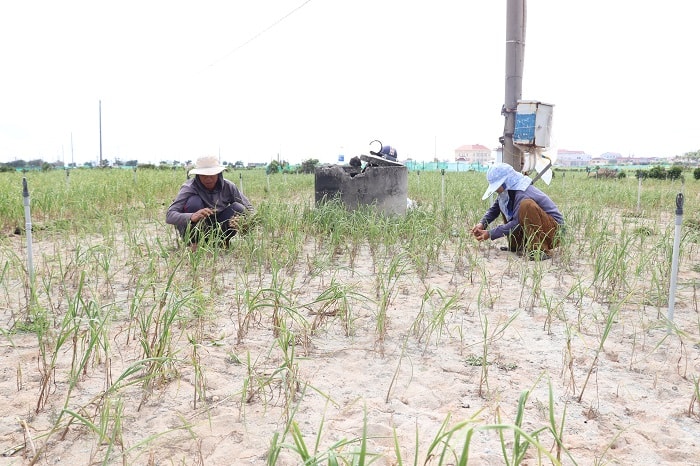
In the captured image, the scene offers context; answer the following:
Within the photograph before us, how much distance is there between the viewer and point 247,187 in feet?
34.1

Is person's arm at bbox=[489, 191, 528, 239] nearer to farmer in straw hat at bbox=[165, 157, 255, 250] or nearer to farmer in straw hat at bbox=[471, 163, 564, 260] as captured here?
farmer in straw hat at bbox=[471, 163, 564, 260]

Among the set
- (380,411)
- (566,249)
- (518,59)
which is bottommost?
(380,411)

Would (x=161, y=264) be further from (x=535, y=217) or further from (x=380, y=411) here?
(x=535, y=217)

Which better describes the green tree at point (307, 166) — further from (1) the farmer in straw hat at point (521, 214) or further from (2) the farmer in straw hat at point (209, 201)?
(1) the farmer in straw hat at point (521, 214)

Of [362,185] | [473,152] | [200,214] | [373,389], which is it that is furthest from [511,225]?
[473,152]

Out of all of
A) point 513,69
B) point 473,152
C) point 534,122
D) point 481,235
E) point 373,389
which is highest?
point 473,152

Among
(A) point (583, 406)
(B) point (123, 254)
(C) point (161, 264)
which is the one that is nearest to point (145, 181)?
(B) point (123, 254)

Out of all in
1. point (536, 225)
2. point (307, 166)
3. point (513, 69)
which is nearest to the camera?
point (536, 225)

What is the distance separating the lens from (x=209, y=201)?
13.6 feet

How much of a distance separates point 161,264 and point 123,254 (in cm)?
68

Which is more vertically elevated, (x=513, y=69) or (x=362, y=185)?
(x=513, y=69)

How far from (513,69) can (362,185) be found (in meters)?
1.83

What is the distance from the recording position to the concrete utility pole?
4969 millimetres

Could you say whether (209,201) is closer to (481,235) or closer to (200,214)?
(200,214)
